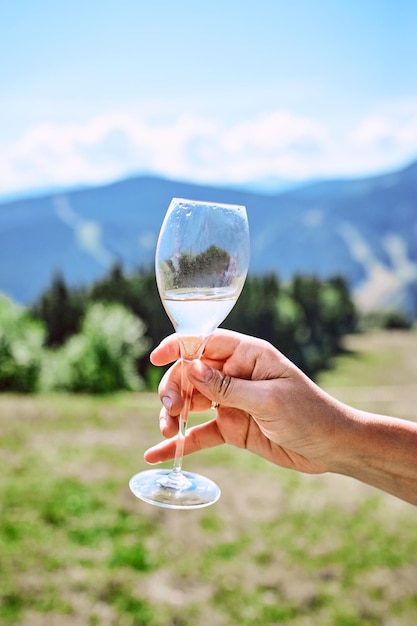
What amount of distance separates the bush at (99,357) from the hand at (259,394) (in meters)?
19.5

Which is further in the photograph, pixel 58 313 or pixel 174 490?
pixel 58 313

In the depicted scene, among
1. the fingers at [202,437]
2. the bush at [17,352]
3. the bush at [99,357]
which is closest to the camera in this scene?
the fingers at [202,437]

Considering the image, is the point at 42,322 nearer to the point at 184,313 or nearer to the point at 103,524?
the point at 103,524

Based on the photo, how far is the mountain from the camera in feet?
216

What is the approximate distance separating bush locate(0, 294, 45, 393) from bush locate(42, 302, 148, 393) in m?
0.45

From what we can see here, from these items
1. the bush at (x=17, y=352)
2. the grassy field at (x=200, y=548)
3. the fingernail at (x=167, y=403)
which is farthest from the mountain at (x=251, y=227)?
the fingernail at (x=167, y=403)

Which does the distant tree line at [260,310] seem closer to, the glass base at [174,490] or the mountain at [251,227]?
the mountain at [251,227]

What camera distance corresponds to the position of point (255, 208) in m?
77.6

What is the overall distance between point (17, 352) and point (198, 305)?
2027 centimetres

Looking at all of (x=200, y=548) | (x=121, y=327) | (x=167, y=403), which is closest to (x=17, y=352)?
(x=121, y=327)

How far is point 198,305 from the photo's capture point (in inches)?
53.4

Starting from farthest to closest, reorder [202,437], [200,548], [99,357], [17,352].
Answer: [99,357] → [17,352] → [200,548] → [202,437]

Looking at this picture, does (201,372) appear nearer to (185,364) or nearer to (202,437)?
(185,364)

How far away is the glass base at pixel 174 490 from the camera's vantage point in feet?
4.89
